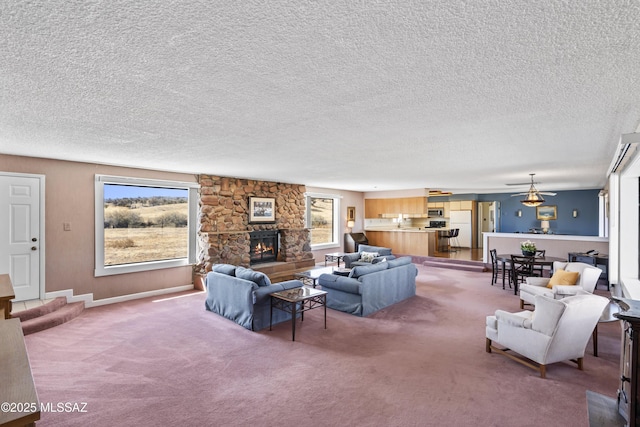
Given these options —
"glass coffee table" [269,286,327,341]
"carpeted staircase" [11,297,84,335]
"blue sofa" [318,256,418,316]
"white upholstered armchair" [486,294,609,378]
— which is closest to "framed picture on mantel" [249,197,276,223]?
"blue sofa" [318,256,418,316]

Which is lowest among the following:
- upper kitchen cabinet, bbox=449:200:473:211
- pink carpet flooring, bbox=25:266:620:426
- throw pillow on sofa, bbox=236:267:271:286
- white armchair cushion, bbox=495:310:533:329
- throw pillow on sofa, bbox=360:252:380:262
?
pink carpet flooring, bbox=25:266:620:426

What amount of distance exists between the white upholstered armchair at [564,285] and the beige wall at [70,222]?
6.95 m

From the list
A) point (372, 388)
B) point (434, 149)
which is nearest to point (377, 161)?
point (434, 149)

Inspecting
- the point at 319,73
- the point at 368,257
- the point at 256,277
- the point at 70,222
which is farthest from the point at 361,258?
the point at 319,73

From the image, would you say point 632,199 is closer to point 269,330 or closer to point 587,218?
point 269,330

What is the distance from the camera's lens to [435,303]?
567 centimetres

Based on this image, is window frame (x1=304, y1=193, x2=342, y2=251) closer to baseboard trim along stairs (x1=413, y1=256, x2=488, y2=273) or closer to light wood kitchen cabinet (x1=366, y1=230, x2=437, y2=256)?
light wood kitchen cabinet (x1=366, y1=230, x2=437, y2=256)

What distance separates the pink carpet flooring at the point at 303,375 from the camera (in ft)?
8.21

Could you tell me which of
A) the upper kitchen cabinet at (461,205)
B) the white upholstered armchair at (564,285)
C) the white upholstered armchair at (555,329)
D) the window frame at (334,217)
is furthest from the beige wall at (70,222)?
the upper kitchen cabinet at (461,205)

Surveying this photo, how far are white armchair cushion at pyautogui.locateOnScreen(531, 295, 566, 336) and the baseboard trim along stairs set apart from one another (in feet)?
19.1

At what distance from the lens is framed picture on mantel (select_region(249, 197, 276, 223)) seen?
25.0ft

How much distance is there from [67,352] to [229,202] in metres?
4.12

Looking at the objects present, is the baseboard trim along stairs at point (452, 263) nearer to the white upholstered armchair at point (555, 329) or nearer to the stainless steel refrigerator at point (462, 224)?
the stainless steel refrigerator at point (462, 224)

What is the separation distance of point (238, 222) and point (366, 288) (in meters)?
3.68
